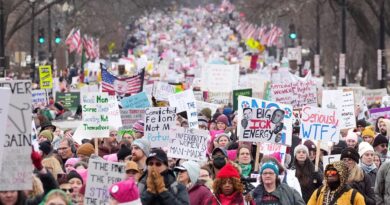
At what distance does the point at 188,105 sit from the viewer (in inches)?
854

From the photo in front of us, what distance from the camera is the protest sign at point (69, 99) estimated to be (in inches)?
1448

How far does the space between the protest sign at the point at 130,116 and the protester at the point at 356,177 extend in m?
7.98

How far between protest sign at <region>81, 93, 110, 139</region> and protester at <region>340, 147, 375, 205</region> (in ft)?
17.5

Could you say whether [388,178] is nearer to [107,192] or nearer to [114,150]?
[107,192]

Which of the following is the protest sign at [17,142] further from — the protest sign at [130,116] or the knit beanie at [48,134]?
the protest sign at [130,116]

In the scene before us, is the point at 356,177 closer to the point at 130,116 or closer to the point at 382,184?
the point at 382,184

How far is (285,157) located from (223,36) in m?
129

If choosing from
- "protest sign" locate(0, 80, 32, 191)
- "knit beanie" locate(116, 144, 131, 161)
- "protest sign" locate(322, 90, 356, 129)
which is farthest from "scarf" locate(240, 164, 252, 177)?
"protest sign" locate(322, 90, 356, 129)

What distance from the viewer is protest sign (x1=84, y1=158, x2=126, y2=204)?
10.9m

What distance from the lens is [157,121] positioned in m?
16.5

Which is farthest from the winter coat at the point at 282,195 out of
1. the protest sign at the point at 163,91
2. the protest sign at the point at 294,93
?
the protest sign at the point at 163,91

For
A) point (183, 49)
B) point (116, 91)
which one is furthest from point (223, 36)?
point (116, 91)

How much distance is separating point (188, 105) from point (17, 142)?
1222cm

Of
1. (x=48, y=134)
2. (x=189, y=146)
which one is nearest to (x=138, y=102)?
(x=48, y=134)
